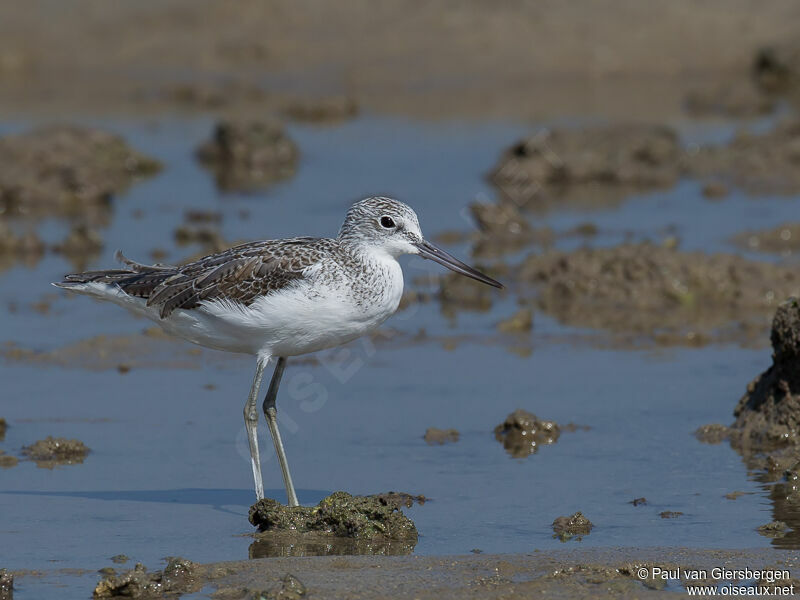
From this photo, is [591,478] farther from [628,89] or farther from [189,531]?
[628,89]

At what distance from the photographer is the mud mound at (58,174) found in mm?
19156

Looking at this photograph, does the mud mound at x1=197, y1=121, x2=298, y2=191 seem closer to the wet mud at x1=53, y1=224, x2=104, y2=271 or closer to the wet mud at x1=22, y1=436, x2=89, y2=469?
the wet mud at x1=53, y1=224, x2=104, y2=271

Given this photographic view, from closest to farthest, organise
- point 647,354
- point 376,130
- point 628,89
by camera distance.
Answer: point 647,354 → point 376,130 → point 628,89

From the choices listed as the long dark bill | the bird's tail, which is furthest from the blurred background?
the long dark bill

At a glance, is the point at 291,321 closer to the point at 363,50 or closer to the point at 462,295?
the point at 462,295

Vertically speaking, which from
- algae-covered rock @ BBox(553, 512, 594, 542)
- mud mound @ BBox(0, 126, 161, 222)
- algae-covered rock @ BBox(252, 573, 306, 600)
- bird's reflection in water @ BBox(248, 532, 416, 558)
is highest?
mud mound @ BBox(0, 126, 161, 222)

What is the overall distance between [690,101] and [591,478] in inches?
698

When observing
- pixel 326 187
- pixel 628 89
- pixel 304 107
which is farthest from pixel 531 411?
pixel 628 89

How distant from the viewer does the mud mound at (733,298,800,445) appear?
987 centimetres

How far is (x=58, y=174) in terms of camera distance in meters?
19.8

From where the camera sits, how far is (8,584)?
7.44m

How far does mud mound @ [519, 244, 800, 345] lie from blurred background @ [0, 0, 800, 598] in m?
0.03

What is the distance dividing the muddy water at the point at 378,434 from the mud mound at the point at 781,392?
308 millimetres

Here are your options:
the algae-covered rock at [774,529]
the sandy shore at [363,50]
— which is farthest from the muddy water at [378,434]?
the sandy shore at [363,50]
